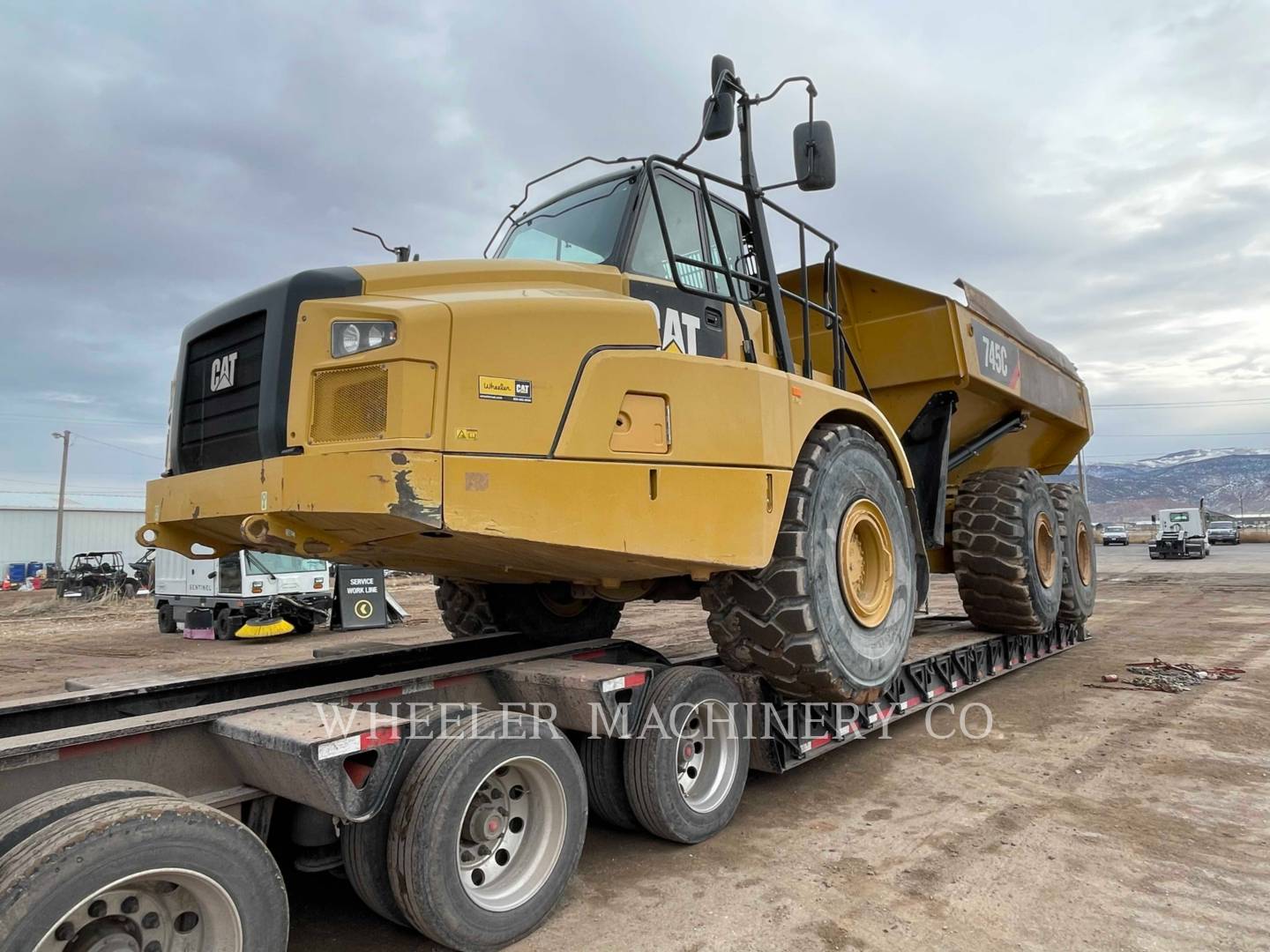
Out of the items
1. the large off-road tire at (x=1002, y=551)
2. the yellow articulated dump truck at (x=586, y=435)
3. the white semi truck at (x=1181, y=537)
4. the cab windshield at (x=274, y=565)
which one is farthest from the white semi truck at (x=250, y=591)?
the white semi truck at (x=1181, y=537)

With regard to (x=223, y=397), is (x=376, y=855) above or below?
below

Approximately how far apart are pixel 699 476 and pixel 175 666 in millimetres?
10070

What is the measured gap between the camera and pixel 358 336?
124 inches

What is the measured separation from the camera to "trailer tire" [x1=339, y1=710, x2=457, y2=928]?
3070mm

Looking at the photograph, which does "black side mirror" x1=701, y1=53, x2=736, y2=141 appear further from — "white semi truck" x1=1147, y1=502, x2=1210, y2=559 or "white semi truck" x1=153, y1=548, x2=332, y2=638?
"white semi truck" x1=1147, y1=502, x2=1210, y2=559

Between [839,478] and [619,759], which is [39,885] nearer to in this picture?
[619,759]

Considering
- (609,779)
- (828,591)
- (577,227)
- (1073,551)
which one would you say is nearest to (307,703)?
(609,779)

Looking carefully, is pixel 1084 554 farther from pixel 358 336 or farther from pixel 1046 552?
pixel 358 336

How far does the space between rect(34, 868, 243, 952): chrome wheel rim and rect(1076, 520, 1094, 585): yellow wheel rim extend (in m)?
9.03

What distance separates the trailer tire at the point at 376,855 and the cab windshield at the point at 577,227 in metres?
2.49

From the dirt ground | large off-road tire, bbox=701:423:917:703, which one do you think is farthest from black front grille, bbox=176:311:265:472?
large off-road tire, bbox=701:423:917:703

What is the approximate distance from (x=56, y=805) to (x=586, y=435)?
2054mm

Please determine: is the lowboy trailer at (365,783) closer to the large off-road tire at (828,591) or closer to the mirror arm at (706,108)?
the large off-road tire at (828,591)

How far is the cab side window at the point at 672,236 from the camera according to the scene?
4.22 m
